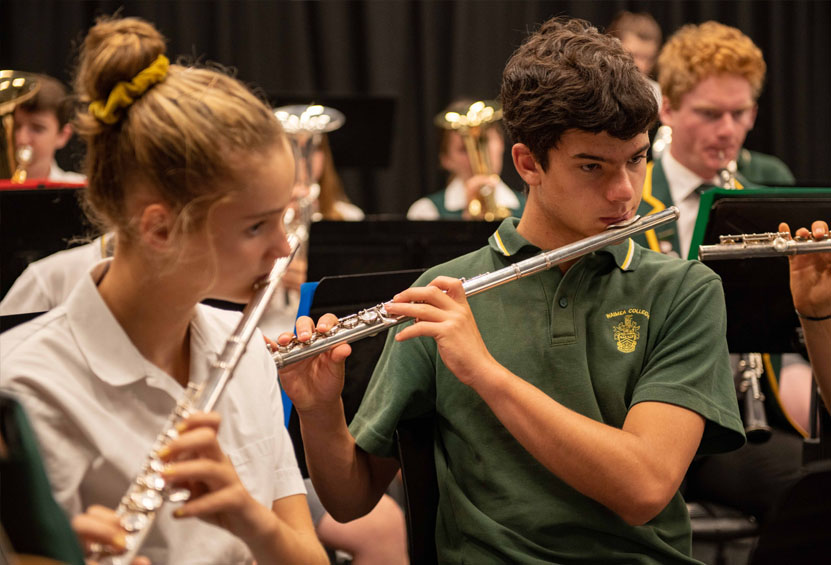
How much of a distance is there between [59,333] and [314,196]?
320 centimetres

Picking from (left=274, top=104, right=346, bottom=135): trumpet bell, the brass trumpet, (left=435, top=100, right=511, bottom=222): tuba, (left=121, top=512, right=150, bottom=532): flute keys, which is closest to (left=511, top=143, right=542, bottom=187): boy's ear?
(left=121, top=512, right=150, bottom=532): flute keys

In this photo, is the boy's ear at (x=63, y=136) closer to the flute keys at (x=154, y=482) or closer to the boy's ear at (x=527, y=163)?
the boy's ear at (x=527, y=163)

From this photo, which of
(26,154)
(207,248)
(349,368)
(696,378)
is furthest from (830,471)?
(26,154)

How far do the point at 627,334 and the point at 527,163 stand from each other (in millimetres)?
357

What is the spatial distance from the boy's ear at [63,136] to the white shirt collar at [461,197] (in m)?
2.09

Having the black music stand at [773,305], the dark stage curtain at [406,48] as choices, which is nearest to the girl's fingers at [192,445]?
the black music stand at [773,305]

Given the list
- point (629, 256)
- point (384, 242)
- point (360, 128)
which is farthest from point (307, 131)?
point (629, 256)

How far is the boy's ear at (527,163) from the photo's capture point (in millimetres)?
1582

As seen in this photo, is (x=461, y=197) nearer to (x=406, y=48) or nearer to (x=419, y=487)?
(x=406, y=48)

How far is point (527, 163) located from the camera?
5.23 ft

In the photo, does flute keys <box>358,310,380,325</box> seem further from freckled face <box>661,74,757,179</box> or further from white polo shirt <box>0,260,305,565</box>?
freckled face <box>661,74,757,179</box>

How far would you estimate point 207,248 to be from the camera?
3.88 ft

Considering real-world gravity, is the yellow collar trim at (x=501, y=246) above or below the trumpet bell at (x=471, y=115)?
above

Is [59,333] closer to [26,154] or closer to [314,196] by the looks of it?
→ [26,154]
